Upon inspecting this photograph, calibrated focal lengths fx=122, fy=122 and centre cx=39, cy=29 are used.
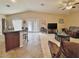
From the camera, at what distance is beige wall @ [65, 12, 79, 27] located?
2.27 m

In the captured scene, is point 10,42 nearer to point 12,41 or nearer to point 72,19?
point 12,41

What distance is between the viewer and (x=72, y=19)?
2.39 meters

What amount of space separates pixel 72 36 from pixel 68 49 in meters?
1.14

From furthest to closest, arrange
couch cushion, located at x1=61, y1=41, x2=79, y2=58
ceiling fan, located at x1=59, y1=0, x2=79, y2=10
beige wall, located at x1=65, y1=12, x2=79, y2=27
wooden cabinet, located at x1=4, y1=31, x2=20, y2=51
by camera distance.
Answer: wooden cabinet, located at x1=4, y1=31, x2=20, y2=51, beige wall, located at x1=65, y1=12, x2=79, y2=27, ceiling fan, located at x1=59, y1=0, x2=79, y2=10, couch cushion, located at x1=61, y1=41, x2=79, y2=58

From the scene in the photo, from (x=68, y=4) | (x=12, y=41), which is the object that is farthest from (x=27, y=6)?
(x=12, y=41)

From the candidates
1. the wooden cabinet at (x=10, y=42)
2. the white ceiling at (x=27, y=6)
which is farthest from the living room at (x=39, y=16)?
the wooden cabinet at (x=10, y=42)

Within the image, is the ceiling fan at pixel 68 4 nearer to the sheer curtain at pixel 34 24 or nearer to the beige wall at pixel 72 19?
the beige wall at pixel 72 19

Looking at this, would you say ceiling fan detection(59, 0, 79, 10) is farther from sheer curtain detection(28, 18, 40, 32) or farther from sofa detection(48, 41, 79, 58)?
sofa detection(48, 41, 79, 58)

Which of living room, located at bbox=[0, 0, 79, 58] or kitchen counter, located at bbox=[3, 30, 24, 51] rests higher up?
living room, located at bbox=[0, 0, 79, 58]

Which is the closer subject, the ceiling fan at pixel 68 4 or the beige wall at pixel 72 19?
the ceiling fan at pixel 68 4

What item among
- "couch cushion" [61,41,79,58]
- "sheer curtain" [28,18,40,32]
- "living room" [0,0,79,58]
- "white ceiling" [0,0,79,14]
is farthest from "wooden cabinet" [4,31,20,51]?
"couch cushion" [61,41,79,58]

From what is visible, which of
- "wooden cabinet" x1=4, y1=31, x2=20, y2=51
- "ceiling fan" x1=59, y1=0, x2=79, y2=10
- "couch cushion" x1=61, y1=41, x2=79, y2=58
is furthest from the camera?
"wooden cabinet" x1=4, y1=31, x2=20, y2=51

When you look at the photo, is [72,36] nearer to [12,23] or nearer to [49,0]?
[49,0]

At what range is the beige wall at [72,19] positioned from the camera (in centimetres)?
227
